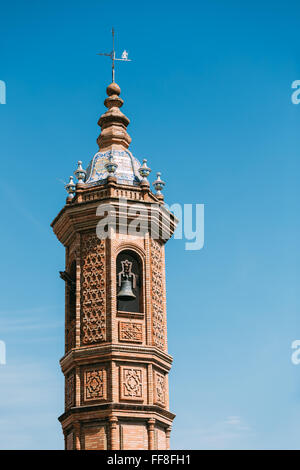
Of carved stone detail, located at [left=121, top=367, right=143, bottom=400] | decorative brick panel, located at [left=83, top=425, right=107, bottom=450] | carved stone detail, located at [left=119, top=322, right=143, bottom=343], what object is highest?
carved stone detail, located at [left=119, top=322, right=143, bottom=343]

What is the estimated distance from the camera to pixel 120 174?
96.1ft

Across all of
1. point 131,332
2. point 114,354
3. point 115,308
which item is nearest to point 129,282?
point 115,308

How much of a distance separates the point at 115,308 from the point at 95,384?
89.2 inches

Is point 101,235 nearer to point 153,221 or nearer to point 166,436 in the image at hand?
point 153,221

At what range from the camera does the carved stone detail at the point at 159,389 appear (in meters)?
27.0

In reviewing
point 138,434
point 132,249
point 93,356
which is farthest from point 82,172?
point 138,434

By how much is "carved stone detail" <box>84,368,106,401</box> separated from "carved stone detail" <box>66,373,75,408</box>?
0.55 metres

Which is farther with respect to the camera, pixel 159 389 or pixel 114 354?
pixel 159 389

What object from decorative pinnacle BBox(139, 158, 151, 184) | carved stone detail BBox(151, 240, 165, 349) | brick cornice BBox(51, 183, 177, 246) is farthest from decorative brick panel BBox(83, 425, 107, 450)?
decorative pinnacle BBox(139, 158, 151, 184)

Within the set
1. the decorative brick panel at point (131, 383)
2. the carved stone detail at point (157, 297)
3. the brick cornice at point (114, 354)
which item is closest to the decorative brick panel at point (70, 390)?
the brick cornice at point (114, 354)

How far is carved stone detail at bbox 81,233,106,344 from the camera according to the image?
88.9 feet

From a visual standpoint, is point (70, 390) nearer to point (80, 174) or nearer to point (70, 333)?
Result: point (70, 333)

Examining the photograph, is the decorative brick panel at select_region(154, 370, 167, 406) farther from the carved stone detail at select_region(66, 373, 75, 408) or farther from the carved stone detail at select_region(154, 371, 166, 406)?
the carved stone detail at select_region(66, 373, 75, 408)

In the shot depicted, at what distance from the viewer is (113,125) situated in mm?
30859
